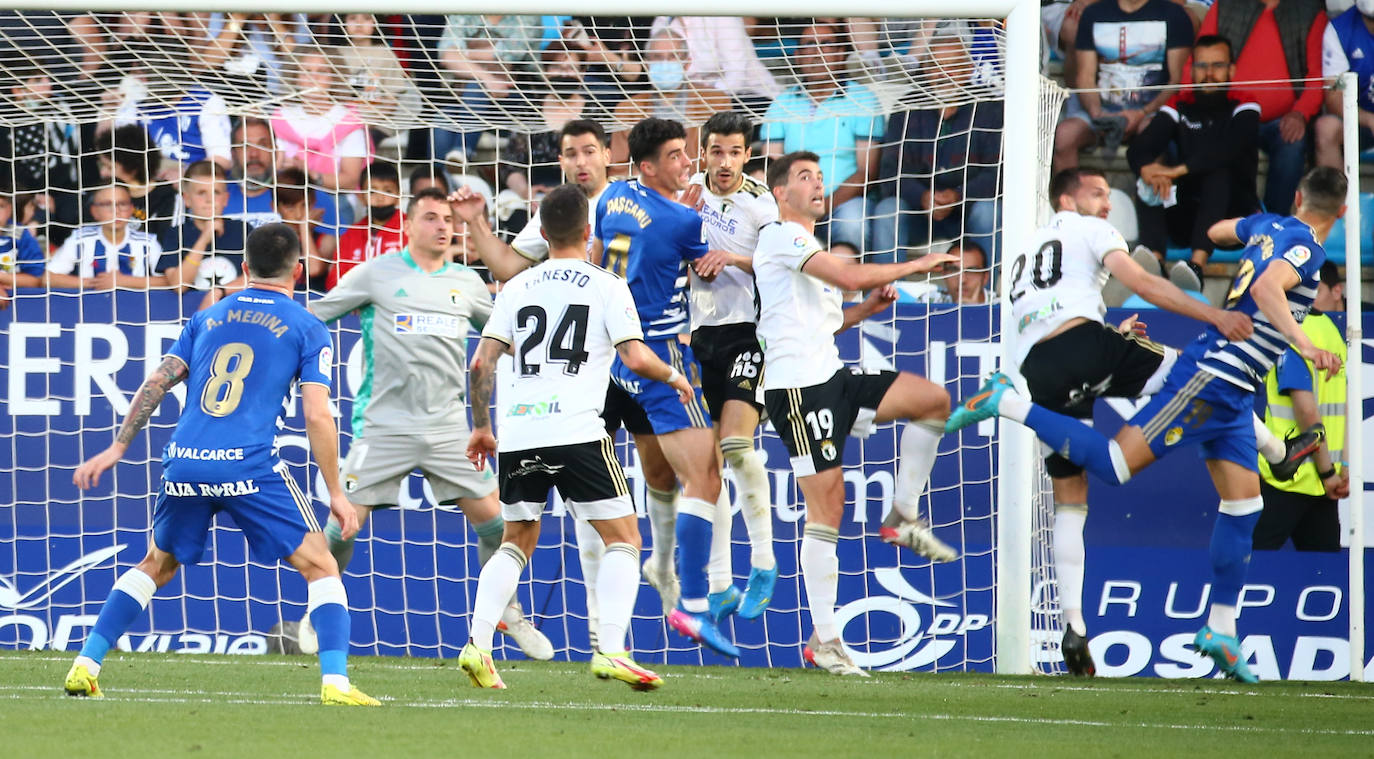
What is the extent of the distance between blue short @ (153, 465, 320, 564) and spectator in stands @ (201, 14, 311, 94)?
403 cm

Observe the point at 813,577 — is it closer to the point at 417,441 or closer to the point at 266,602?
the point at 417,441

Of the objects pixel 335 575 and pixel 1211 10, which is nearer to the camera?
pixel 335 575

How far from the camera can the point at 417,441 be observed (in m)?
7.62

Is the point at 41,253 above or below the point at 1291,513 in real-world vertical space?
above

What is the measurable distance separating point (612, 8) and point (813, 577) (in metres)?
2.70

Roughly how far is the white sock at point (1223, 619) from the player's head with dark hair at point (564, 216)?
345cm

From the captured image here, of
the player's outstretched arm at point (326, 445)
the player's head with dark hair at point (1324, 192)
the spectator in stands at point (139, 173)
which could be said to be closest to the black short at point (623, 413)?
the player's outstretched arm at point (326, 445)

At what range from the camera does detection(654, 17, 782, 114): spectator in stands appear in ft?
28.2

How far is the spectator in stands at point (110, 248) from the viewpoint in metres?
9.41

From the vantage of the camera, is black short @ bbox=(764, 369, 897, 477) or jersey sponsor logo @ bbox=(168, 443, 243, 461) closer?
jersey sponsor logo @ bbox=(168, 443, 243, 461)

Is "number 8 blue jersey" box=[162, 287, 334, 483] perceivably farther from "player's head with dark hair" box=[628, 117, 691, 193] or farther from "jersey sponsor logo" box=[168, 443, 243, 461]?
"player's head with dark hair" box=[628, 117, 691, 193]

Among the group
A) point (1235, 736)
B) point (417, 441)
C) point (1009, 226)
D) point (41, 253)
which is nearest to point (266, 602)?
point (417, 441)

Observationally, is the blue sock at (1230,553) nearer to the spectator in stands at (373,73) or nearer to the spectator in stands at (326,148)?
the spectator in stands at (373,73)

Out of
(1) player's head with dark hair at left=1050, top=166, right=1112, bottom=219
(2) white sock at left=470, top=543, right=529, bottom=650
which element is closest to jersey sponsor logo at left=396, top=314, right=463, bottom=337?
(2) white sock at left=470, top=543, right=529, bottom=650
